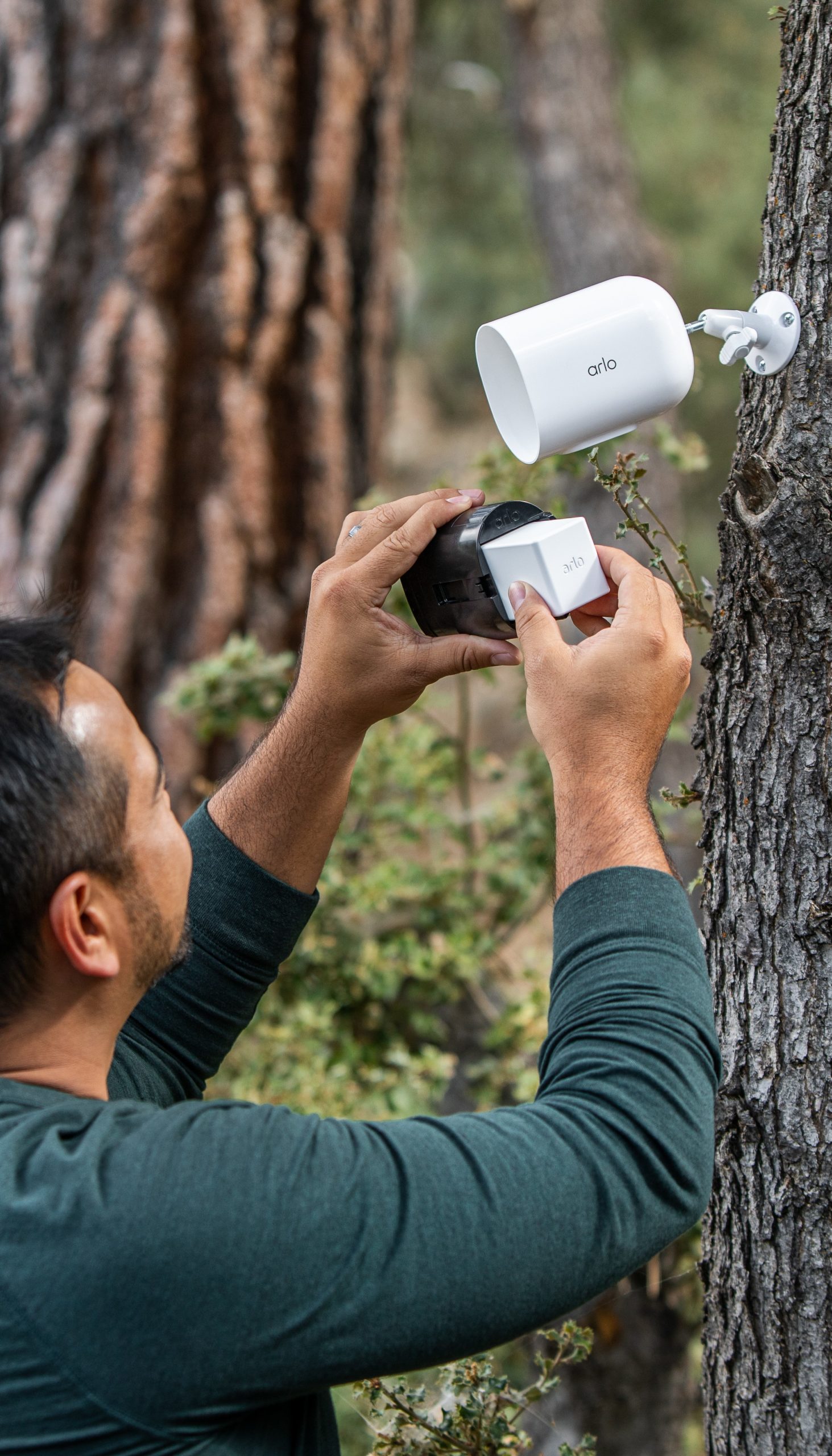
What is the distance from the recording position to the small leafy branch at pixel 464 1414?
1.37 metres

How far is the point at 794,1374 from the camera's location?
1344 mm

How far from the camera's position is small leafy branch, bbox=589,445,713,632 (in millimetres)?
1419

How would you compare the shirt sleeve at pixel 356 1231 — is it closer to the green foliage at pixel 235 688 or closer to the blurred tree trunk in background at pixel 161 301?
the green foliage at pixel 235 688

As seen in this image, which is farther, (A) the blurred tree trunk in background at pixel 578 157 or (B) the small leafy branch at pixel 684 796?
(A) the blurred tree trunk in background at pixel 578 157

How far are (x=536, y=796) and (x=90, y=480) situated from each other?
1.46m

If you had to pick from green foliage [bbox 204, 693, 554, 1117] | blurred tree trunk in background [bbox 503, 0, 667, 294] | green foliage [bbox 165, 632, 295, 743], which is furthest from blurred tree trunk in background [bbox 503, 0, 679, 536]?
green foliage [bbox 165, 632, 295, 743]

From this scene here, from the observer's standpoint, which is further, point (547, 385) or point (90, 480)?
point (90, 480)

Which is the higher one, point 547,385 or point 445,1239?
point 547,385

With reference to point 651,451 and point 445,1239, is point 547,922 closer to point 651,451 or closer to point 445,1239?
point 651,451

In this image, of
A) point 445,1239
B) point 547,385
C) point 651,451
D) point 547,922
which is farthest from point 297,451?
point 445,1239

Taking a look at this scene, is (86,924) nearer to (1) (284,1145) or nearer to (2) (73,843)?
(2) (73,843)

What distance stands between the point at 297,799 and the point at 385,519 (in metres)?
0.36

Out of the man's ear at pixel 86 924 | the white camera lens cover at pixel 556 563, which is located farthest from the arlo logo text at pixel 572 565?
the man's ear at pixel 86 924

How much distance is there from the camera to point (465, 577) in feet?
4.29
